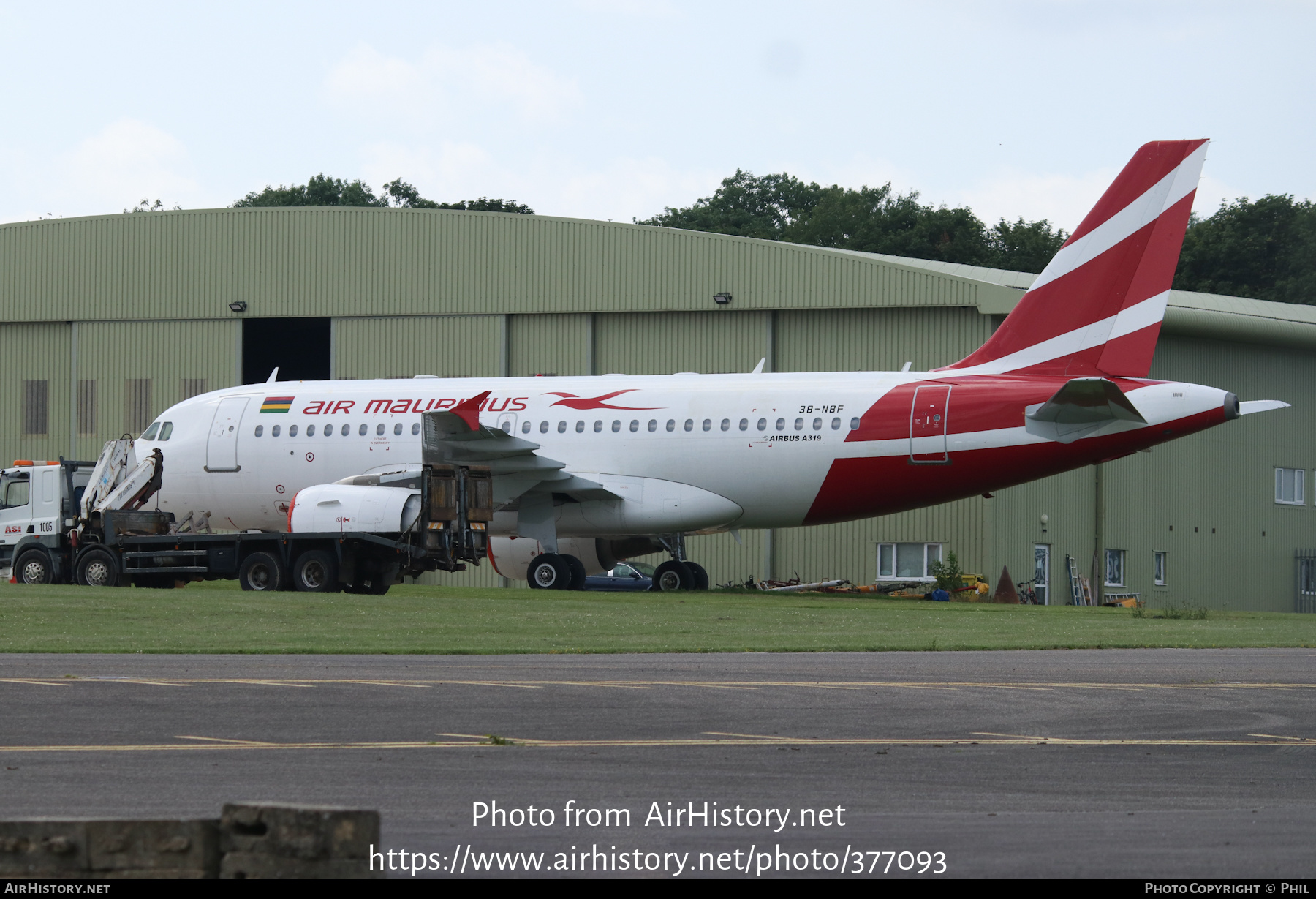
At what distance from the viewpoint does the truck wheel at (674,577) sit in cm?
3631

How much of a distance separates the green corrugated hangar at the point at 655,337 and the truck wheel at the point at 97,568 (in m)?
15.0

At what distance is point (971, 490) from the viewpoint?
31.5 meters

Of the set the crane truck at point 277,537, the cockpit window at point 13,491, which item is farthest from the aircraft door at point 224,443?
the cockpit window at point 13,491

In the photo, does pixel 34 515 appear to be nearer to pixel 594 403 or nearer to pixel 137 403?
pixel 594 403

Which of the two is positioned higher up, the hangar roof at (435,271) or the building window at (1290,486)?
the hangar roof at (435,271)

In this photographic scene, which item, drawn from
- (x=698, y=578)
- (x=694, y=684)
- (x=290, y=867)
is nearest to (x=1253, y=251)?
(x=698, y=578)

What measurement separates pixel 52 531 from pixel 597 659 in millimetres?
18652

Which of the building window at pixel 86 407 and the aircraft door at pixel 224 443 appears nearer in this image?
the aircraft door at pixel 224 443

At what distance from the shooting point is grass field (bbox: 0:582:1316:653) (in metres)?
19.1

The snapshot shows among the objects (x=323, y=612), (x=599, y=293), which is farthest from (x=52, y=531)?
(x=599, y=293)

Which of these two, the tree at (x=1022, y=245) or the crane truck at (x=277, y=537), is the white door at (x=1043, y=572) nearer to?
the crane truck at (x=277, y=537)

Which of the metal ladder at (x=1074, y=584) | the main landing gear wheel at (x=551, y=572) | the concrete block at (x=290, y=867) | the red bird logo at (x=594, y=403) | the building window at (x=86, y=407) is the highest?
the building window at (x=86, y=407)

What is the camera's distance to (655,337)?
4375 cm

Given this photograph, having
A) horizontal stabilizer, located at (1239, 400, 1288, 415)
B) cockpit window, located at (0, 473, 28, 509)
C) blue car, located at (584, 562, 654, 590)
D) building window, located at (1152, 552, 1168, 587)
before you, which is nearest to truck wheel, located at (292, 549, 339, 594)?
cockpit window, located at (0, 473, 28, 509)
